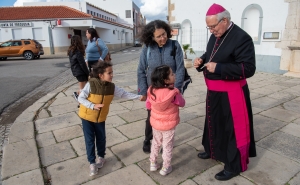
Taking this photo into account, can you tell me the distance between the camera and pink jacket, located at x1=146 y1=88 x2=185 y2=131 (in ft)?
7.13

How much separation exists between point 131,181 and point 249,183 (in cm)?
121

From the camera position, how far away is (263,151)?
2.94 m

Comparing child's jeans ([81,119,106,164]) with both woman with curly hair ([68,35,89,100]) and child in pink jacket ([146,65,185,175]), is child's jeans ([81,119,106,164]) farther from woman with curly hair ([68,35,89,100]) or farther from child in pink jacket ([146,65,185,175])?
woman with curly hair ([68,35,89,100])

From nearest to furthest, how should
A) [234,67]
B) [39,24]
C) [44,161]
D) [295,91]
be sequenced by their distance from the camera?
→ [234,67]
[44,161]
[295,91]
[39,24]

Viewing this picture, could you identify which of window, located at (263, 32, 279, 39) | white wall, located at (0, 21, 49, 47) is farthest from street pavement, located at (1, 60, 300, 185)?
white wall, located at (0, 21, 49, 47)

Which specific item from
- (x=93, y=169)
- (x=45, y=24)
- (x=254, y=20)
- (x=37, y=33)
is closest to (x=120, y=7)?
(x=45, y=24)

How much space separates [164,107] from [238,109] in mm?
734

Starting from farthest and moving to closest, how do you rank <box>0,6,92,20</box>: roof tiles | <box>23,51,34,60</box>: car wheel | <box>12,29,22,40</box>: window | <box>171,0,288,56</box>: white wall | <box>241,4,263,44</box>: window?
<box>0,6,92,20</box>: roof tiles
<box>12,29,22,40</box>: window
<box>23,51,34,60</box>: car wheel
<box>241,4,263,44</box>: window
<box>171,0,288,56</box>: white wall

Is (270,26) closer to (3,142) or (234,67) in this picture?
(234,67)

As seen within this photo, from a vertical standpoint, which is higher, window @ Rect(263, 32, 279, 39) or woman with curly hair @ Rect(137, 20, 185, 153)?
window @ Rect(263, 32, 279, 39)

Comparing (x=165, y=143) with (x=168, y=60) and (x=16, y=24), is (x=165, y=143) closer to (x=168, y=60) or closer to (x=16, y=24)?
(x=168, y=60)

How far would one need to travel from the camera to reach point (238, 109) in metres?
2.23

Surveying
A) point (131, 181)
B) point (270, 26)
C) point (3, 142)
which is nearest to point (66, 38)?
point (270, 26)

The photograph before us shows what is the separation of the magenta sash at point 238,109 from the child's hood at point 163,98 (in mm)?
480
